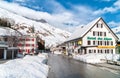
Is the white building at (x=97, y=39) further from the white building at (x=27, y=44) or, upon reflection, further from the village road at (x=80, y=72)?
the white building at (x=27, y=44)

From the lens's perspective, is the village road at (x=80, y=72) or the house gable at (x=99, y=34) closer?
the village road at (x=80, y=72)

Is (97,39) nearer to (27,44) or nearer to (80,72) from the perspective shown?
(80,72)

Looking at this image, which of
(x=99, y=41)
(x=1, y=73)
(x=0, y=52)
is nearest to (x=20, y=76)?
(x=1, y=73)

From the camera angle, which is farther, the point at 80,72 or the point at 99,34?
the point at 99,34

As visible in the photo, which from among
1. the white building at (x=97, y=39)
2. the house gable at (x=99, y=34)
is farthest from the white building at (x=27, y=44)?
the house gable at (x=99, y=34)

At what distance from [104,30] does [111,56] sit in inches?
681

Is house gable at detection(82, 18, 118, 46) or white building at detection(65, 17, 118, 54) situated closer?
white building at detection(65, 17, 118, 54)

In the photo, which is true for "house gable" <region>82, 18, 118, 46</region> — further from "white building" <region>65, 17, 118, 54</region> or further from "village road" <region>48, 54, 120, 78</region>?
"village road" <region>48, 54, 120, 78</region>

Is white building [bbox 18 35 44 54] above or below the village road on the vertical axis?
above

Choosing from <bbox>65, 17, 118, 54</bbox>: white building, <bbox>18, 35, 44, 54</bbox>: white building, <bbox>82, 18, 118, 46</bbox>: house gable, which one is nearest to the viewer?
<bbox>65, 17, 118, 54</bbox>: white building

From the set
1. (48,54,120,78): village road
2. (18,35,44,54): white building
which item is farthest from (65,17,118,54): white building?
(18,35,44,54): white building

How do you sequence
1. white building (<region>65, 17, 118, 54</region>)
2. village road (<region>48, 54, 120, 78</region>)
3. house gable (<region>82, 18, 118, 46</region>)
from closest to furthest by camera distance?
village road (<region>48, 54, 120, 78</region>) < white building (<region>65, 17, 118, 54</region>) < house gable (<region>82, 18, 118, 46</region>)

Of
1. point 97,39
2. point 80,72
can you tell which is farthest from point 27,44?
point 80,72

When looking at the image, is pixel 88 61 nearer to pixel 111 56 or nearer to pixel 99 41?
pixel 111 56
